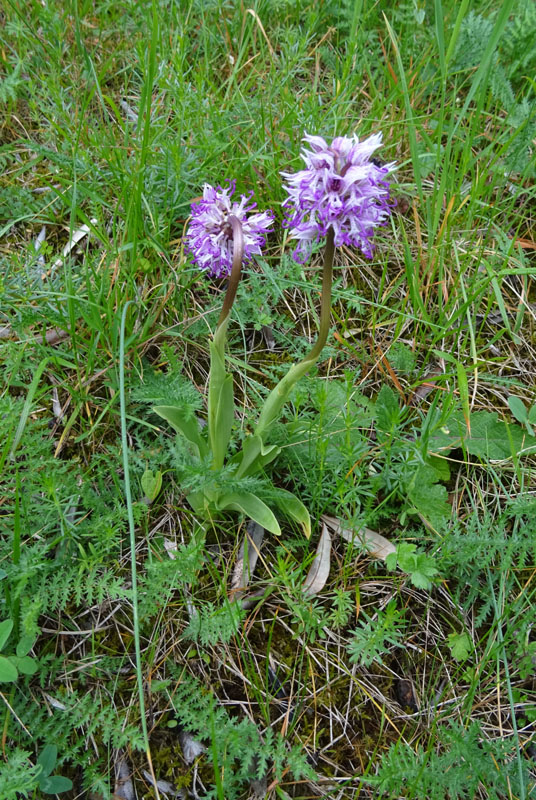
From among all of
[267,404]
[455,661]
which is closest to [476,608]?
[455,661]

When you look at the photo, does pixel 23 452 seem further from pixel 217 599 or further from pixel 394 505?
pixel 394 505

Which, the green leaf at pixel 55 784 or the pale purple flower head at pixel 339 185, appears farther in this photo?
the green leaf at pixel 55 784

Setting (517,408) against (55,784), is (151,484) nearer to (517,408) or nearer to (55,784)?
(55,784)

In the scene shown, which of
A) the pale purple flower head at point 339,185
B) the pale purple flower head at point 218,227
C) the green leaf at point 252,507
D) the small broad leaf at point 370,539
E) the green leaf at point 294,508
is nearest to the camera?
the pale purple flower head at point 339,185

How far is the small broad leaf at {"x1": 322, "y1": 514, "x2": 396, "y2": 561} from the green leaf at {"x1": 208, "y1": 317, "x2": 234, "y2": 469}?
52 cm

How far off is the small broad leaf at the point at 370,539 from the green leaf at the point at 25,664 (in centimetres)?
112

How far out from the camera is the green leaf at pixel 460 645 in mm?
2002

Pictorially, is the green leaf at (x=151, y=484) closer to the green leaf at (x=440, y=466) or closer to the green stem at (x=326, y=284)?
the green stem at (x=326, y=284)

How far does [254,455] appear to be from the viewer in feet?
6.75

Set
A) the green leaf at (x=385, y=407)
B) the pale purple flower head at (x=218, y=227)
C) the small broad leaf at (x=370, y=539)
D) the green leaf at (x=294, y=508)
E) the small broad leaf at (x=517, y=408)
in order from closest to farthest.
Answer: the pale purple flower head at (x=218, y=227), the green leaf at (x=294, y=508), the small broad leaf at (x=370, y=539), the green leaf at (x=385, y=407), the small broad leaf at (x=517, y=408)

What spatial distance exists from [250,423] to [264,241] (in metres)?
0.84

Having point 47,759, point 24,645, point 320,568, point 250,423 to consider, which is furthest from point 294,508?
point 47,759

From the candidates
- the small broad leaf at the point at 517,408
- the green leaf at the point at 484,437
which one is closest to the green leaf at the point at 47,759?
the green leaf at the point at 484,437

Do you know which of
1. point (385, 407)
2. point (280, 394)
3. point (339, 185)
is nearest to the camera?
point (339, 185)
